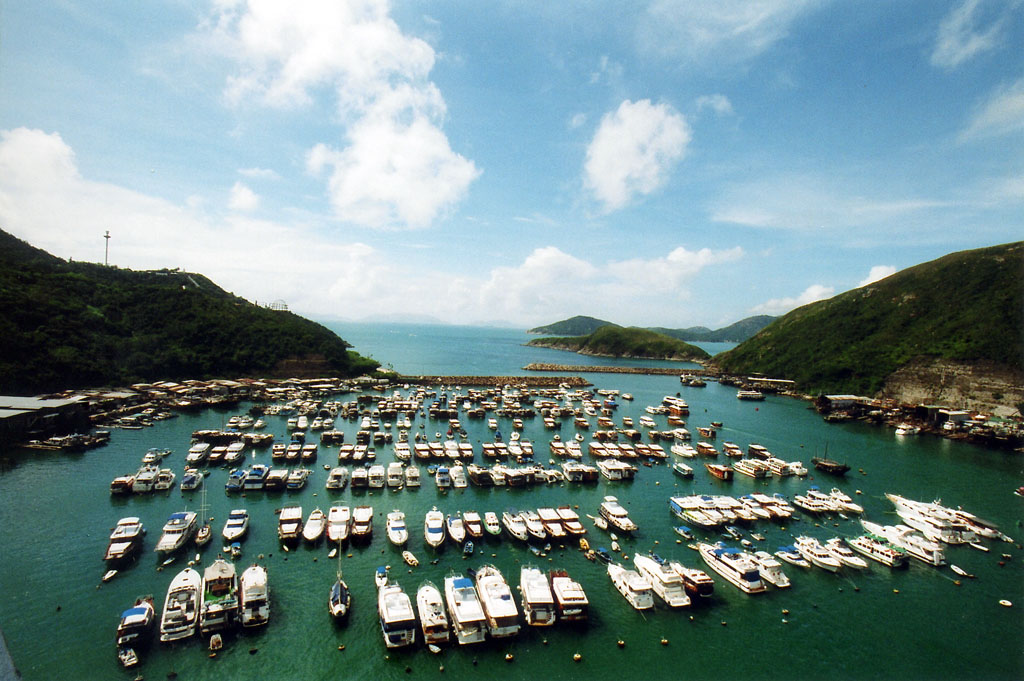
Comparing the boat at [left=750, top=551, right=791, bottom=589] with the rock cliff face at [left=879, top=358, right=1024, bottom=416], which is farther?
the rock cliff face at [left=879, top=358, right=1024, bottom=416]

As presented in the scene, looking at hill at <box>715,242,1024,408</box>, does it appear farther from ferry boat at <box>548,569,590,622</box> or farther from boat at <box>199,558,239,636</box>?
boat at <box>199,558,239,636</box>

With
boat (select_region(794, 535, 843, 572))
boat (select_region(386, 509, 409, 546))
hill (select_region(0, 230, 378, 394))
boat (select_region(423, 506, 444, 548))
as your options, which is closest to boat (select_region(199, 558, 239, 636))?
boat (select_region(386, 509, 409, 546))

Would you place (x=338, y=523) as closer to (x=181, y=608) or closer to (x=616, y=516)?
(x=181, y=608)

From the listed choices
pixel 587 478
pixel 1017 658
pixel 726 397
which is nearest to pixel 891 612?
pixel 1017 658

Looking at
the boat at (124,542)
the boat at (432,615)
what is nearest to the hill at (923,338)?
the boat at (432,615)

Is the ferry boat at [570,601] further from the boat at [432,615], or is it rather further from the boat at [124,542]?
the boat at [124,542]

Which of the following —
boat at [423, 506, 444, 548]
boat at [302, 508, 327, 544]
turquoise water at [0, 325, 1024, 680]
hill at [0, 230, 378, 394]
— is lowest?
turquoise water at [0, 325, 1024, 680]

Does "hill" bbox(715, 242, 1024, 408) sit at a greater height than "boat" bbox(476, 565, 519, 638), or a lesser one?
greater
